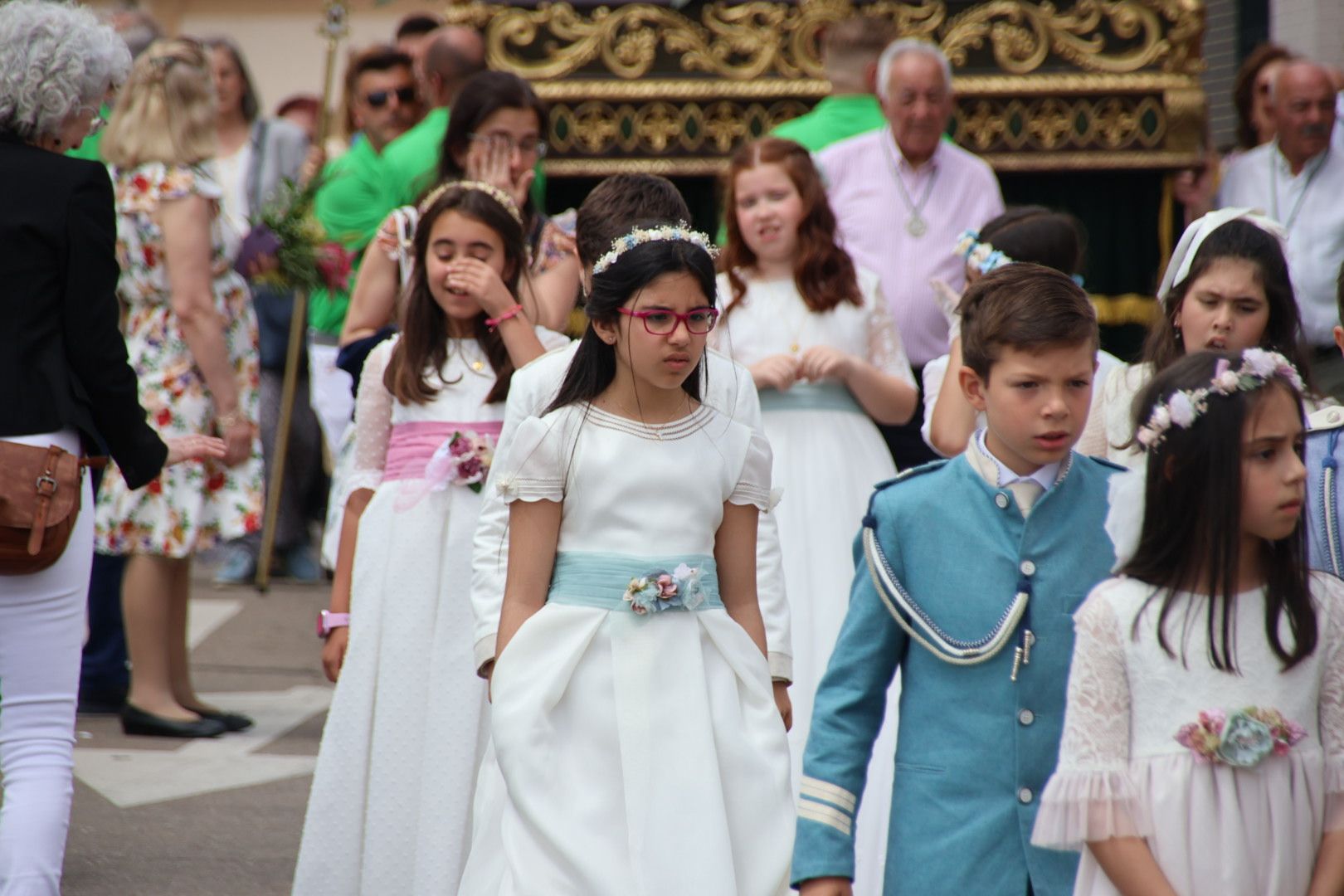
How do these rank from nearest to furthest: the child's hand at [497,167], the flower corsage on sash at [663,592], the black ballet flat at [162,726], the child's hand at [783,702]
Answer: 1. the flower corsage on sash at [663,592]
2. the child's hand at [783,702]
3. the child's hand at [497,167]
4. the black ballet flat at [162,726]

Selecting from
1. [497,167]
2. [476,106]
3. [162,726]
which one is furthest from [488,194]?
[162,726]

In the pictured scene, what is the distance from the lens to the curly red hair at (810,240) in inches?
224

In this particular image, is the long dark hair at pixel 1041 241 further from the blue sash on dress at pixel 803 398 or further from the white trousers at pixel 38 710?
the white trousers at pixel 38 710

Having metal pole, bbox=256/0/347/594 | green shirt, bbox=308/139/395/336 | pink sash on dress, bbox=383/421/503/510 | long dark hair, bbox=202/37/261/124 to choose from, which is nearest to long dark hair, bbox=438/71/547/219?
pink sash on dress, bbox=383/421/503/510

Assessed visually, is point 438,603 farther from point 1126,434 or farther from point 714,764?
point 1126,434

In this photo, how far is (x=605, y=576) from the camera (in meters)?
3.44

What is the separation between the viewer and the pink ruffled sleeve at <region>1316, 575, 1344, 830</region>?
2.81 m

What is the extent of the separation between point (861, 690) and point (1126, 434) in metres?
1.23

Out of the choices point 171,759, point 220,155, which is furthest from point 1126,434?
point 220,155

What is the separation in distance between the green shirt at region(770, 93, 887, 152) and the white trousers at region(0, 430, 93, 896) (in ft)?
13.0

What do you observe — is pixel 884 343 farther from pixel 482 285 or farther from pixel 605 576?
pixel 605 576

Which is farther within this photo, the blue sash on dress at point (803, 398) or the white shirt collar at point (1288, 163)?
the white shirt collar at point (1288, 163)

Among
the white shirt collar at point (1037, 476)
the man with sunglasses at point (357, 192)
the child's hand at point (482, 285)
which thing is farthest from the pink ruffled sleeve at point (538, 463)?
the man with sunglasses at point (357, 192)

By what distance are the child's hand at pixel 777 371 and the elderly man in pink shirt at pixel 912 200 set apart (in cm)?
113
